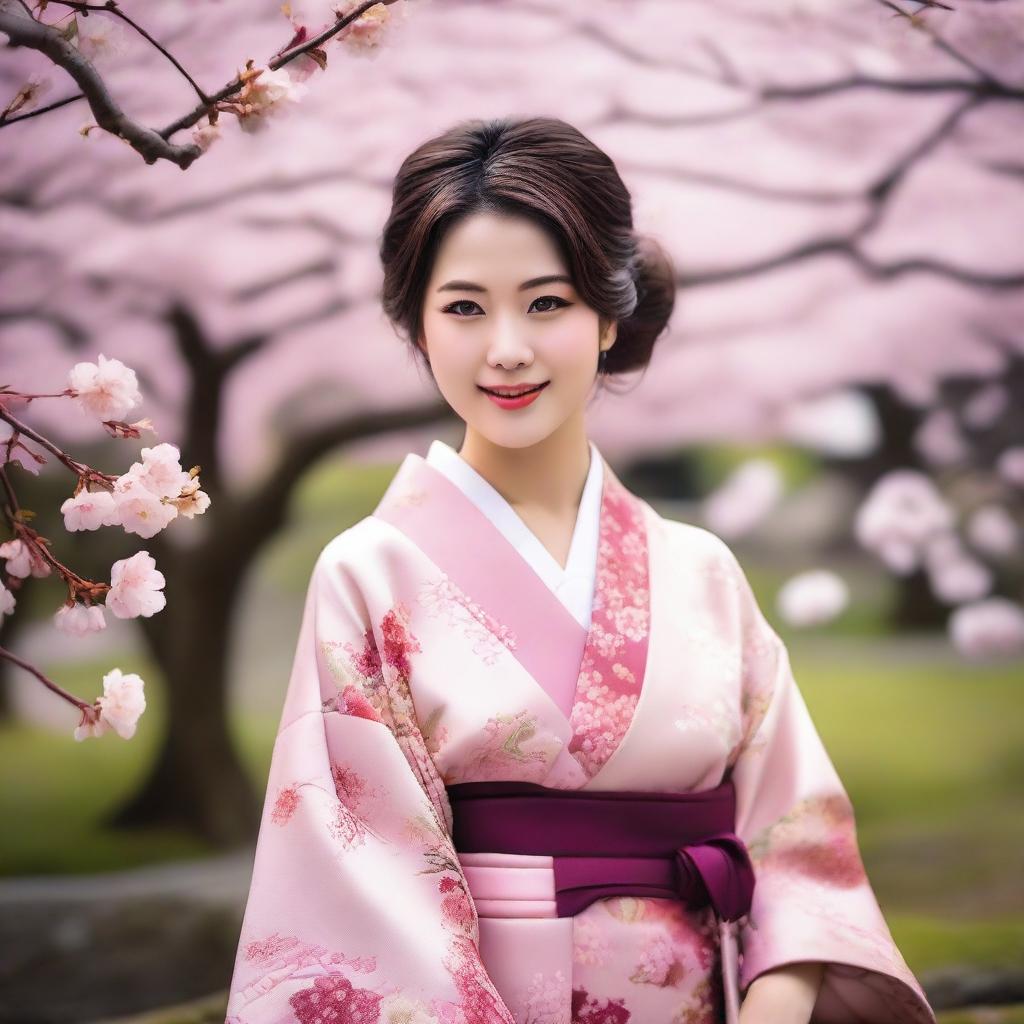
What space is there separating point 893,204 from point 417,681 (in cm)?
267

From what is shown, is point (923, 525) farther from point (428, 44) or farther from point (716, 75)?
point (428, 44)

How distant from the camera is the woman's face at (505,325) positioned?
1.72 meters

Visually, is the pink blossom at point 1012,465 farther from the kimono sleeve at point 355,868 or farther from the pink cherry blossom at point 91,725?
the pink cherry blossom at point 91,725

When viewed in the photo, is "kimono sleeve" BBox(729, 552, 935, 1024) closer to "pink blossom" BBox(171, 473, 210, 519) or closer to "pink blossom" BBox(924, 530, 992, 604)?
"pink blossom" BBox(171, 473, 210, 519)

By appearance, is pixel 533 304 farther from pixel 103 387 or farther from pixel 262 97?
pixel 103 387

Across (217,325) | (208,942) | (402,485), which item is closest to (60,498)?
(217,325)

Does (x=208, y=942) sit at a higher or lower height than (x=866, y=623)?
lower

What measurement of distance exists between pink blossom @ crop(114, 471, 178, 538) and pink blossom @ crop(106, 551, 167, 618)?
4cm

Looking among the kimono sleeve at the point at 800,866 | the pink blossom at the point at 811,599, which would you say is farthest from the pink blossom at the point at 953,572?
the kimono sleeve at the point at 800,866

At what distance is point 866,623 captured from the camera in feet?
12.5

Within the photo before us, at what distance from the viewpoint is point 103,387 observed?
1.46m

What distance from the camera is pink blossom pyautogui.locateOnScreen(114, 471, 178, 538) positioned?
4.75ft

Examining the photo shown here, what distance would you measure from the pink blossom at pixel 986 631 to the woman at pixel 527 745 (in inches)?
81.8

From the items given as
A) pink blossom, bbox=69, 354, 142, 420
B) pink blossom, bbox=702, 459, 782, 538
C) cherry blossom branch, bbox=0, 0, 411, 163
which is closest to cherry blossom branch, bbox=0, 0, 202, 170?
cherry blossom branch, bbox=0, 0, 411, 163
